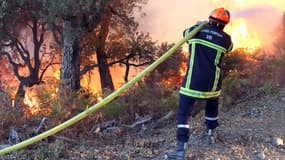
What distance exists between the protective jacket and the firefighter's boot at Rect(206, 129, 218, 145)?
1.96 ft

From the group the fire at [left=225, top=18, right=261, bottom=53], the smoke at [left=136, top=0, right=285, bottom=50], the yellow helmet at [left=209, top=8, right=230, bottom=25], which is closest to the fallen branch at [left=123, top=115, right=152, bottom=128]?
the yellow helmet at [left=209, top=8, right=230, bottom=25]

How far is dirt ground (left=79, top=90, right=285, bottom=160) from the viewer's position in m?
4.45

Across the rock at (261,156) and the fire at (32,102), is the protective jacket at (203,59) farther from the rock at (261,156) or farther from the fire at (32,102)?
the fire at (32,102)

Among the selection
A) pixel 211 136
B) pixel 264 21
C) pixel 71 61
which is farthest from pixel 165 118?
pixel 264 21

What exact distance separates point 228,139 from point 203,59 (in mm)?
1195

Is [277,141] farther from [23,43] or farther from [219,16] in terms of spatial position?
[23,43]

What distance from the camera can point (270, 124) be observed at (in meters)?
5.46

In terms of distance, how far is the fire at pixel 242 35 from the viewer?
28.0 ft

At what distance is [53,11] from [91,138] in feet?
8.66

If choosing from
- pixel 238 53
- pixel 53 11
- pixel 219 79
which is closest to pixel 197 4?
pixel 238 53

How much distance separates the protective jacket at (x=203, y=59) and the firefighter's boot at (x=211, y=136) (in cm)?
60

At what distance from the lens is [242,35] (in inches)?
347

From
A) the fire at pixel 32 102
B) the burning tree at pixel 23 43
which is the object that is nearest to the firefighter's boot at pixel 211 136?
the fire at pixel 32 102

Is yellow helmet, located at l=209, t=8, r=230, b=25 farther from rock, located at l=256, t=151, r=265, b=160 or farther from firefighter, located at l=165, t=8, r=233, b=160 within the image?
rock, located at l=256, t=151, r=265, b=160
